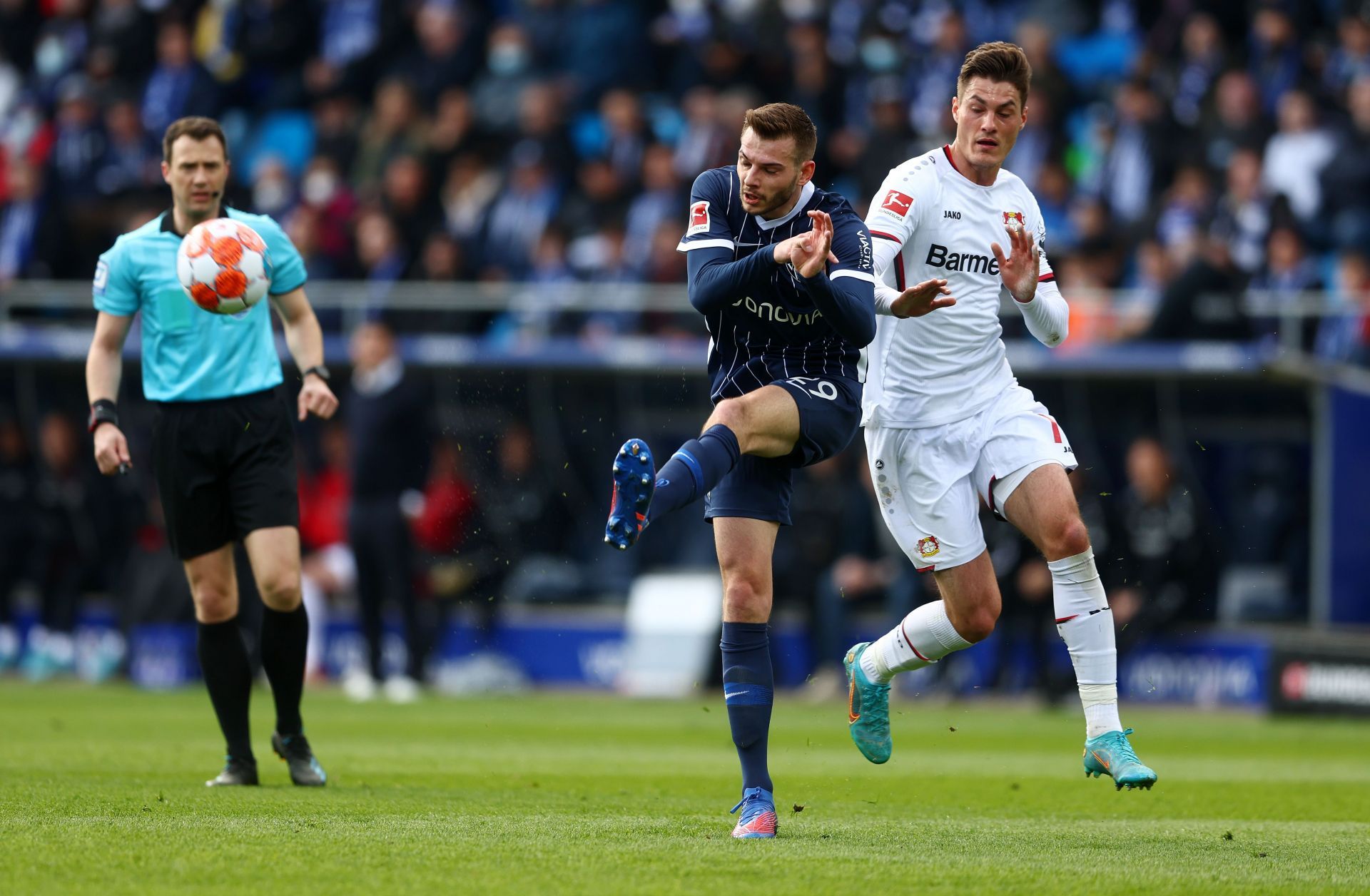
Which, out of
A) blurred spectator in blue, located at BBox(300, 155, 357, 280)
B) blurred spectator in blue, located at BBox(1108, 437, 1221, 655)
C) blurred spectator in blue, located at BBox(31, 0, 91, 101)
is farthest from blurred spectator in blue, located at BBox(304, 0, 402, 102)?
blurred spectator in blue, located at BBox(1108, 437, 1221, 655)

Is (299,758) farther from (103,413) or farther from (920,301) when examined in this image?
(920,301)

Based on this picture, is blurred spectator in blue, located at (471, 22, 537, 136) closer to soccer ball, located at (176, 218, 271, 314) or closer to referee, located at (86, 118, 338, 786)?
referee, located at (86, 118, 338, 786)

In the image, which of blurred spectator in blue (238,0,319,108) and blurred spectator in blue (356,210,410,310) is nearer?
blurred spectator in blue (356,210,410,310)

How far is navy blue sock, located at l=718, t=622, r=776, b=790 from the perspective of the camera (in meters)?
6.40

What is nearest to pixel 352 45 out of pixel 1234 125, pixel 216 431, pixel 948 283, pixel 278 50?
pixel 278 50

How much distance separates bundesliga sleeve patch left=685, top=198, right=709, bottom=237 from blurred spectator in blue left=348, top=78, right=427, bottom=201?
45.8 feet

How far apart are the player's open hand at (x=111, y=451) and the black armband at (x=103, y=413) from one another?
5 centimetres

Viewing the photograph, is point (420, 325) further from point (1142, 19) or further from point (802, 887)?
point (802, 887)

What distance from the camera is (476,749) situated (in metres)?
10.6

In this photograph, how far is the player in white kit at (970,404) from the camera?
23.5 ft

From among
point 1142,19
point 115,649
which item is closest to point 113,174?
point 115,649

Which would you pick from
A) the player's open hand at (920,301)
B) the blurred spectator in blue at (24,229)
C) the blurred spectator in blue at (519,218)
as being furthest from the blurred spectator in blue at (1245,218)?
the blurred spectator in blue at (24,229)

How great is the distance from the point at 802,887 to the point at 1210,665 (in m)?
10.7

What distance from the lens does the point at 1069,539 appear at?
7.12m
